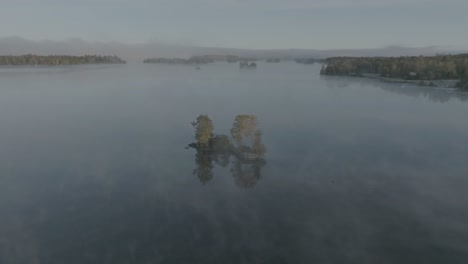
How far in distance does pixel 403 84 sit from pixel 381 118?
69576 mm

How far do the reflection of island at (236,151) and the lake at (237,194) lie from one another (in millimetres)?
482

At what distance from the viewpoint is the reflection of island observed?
44125 mm

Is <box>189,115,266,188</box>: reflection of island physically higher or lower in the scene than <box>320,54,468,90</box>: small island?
lower

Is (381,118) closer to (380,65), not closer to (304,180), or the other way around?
(304,180)

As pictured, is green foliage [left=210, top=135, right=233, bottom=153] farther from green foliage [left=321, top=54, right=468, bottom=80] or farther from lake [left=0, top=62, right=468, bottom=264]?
green foliage [left=321, top=54, right=468, bottom=80]

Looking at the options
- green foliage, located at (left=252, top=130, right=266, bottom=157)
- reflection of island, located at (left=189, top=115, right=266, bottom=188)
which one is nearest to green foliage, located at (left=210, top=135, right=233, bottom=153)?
reflection of island, located at (left=189, top=115, right=266, bottom=188)

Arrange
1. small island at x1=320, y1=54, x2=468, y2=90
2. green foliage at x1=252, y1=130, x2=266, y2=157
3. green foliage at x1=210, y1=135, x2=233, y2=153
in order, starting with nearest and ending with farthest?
green foliage at x1=252, y1=130, x2=266, y2=157 → green foliage at x1=210, y1=135, x2=233, y2=153 → small island at x1=320, y1=54, x2=468, y2=90

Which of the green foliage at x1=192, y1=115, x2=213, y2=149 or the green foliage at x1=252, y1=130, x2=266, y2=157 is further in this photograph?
the green foliage at x1=192, y1=115, x2=213, y2=149

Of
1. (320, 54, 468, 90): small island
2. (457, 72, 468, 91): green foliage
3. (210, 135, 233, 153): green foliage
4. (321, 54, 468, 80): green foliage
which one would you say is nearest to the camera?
(210, 135, 233, 153): green foliage

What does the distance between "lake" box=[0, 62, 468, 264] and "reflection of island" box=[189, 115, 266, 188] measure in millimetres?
482

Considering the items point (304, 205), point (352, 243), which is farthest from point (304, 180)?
point (352, 243)

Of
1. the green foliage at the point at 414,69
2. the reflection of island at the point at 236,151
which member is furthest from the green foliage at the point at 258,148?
the green foliage at the point at 414,69

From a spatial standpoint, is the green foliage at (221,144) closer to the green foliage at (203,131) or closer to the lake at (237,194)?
the green foliage at (203,131)

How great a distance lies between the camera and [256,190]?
129 ft
